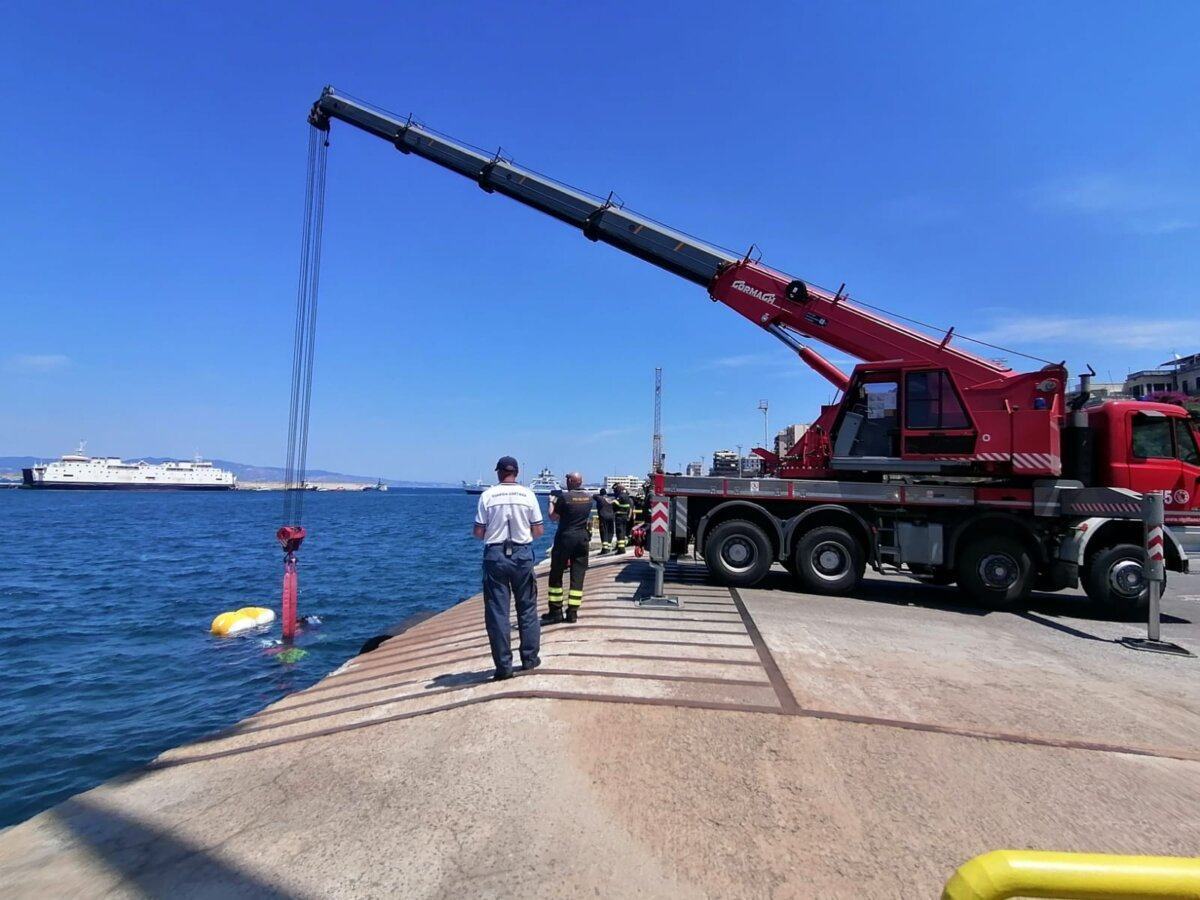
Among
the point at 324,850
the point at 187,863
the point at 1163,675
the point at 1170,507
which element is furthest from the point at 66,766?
the point at 1170,507

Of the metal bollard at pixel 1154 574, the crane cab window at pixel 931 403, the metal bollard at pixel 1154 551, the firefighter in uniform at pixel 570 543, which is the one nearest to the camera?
the firefighter in uniform at pixel 570 543

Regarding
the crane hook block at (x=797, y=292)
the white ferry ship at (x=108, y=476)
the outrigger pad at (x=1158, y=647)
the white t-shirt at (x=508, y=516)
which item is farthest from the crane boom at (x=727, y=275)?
the white ferry ship at (x=108, y=476)

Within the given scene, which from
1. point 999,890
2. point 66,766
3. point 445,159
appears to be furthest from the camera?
point 445,159

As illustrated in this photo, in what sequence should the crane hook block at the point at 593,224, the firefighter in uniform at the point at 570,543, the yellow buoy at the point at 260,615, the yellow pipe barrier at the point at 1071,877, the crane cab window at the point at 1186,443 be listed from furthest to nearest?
the yellow buoy at the point at 260,615
the crane hook block at the point at 593,224
the crane cab window at the point at 1186,443
the firefighter in uniform at the point at 570,543
the yellow pipe barrier at the point at 1071,877

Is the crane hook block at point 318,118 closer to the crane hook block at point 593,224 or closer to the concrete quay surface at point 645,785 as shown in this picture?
the crane hook block at point 593,224

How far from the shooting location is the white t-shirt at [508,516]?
5.34 m

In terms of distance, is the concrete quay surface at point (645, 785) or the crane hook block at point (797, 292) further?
the crane hook block at point (797, 292)

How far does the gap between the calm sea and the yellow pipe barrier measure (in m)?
8.25

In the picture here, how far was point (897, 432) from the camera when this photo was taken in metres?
10.4

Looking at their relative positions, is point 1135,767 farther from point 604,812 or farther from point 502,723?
point 502,723

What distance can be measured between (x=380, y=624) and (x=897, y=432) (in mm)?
11558

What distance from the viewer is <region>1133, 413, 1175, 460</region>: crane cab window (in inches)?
384

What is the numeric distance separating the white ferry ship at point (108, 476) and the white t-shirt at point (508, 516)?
157 meters

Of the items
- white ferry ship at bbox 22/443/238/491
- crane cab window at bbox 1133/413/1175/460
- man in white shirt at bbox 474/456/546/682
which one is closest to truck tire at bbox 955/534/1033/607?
crane cab window at bbox 1133/413/1175/460
